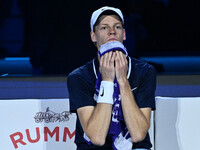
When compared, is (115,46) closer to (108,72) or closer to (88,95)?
(108,72)

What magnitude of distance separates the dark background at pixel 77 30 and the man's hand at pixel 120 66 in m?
1.22

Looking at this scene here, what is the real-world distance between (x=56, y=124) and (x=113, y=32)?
0.73 metres

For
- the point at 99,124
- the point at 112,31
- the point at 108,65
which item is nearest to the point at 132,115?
the point at 99,124

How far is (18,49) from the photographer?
3.05 m

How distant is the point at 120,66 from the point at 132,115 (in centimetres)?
26

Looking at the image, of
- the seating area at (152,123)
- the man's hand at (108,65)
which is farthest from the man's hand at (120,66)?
the seating area at (152,123)

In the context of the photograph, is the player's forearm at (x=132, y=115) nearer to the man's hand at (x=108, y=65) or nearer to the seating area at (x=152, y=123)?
the man's hand at (x=108, y=65)

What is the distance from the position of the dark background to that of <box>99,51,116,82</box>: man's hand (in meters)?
1.22

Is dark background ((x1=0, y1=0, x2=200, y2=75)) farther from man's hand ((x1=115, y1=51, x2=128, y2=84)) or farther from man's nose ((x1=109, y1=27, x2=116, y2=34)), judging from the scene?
man's hand ((x1=115, y1=51, x2=128, y2=84))

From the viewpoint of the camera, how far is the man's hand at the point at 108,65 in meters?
1.83

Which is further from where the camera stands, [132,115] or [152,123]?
[152,123]

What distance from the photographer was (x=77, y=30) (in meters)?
3.03

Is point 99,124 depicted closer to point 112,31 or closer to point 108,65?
point 108,65

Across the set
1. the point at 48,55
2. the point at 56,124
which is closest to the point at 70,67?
the point at 48,55
